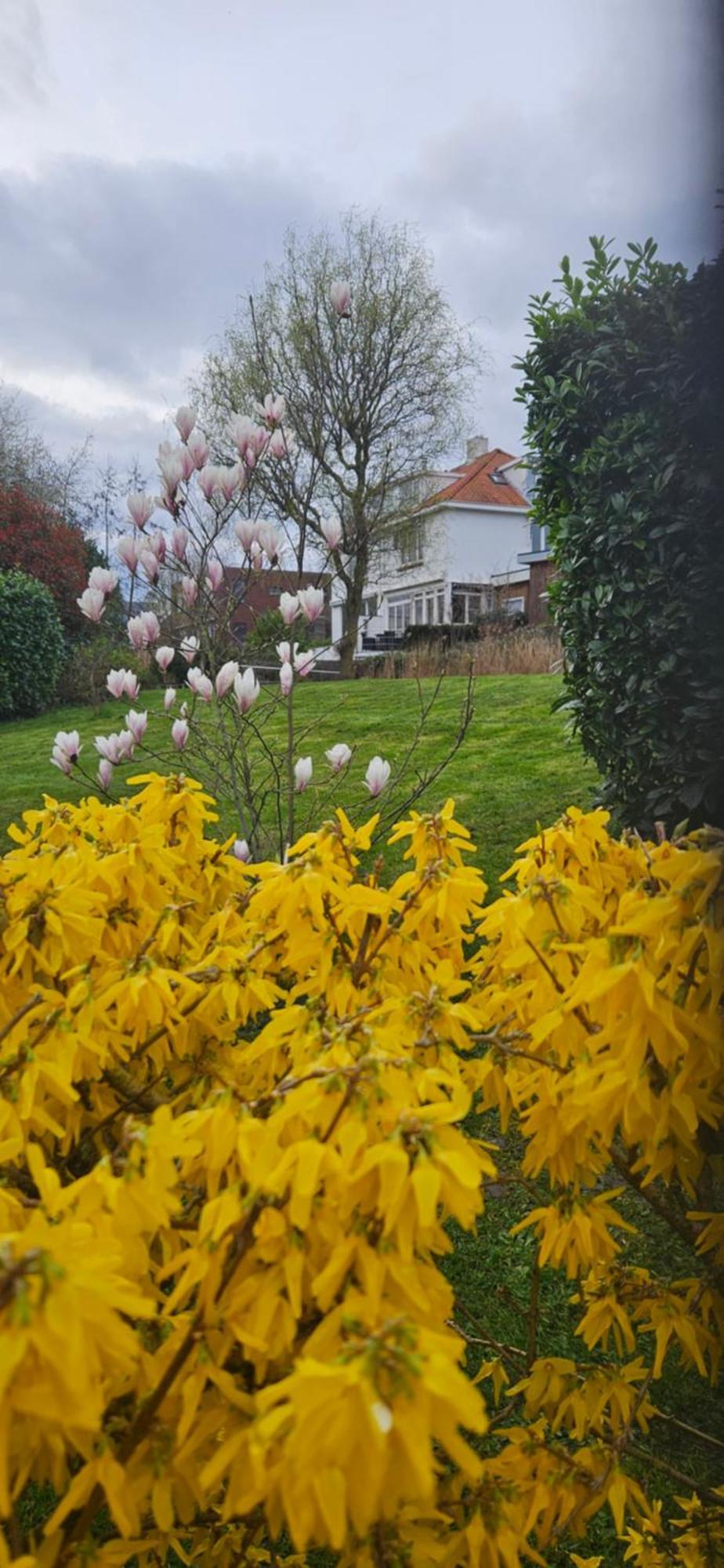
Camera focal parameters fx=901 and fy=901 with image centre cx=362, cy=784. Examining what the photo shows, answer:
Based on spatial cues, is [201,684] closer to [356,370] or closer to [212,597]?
[212,597]

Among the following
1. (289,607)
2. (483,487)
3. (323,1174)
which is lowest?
(323,1174)

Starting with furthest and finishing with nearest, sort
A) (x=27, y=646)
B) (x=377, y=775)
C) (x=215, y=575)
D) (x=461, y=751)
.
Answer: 1. (x=27, y=646)
2. (x=461, y=751)
3. (x=215, y=575)
4. (x=377, y=775)

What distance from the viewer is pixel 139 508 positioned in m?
2.63

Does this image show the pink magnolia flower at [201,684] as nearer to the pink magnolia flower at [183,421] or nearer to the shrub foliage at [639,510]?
the pink magnolia flower at [183,421]

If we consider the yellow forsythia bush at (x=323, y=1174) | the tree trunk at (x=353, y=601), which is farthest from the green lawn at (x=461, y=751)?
the tree trunk at (x=353, y=601)

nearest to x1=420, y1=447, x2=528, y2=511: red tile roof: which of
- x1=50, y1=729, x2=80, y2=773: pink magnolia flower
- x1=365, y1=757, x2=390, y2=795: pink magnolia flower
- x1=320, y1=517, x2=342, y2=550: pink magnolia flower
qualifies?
x1=320, y1=517, x2=342, y2=550: pink magnolia flower

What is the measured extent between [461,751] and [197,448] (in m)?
3.23

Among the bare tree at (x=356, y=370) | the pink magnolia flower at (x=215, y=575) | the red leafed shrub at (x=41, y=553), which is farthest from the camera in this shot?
the bare tree at (x=356, y=370)

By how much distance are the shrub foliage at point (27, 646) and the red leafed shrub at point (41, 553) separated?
184 cm

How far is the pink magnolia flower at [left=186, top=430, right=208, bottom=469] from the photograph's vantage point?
2.54 m

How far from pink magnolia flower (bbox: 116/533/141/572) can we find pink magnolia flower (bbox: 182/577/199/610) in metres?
0.20

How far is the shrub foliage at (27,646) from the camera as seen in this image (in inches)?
413

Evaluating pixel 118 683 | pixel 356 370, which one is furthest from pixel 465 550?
pixel 118 683

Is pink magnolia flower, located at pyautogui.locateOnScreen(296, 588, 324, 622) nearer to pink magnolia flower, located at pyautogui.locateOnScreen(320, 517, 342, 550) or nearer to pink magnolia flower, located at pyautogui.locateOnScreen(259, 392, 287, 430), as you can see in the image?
pink magnolia flower, located at pyautogui.locateOnScreen(320, 517, 342, 550)
